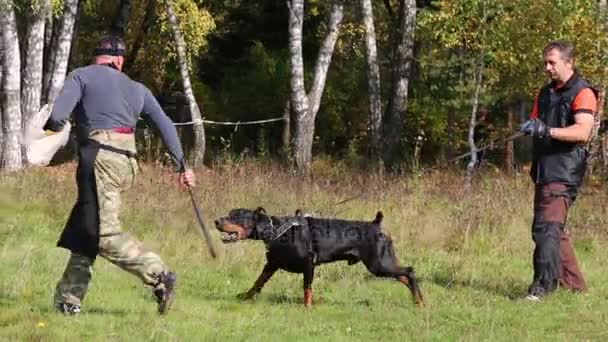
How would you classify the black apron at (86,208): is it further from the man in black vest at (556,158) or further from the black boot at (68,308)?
the man in black vest at (556,158)

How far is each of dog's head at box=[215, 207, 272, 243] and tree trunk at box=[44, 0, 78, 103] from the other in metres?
10.7

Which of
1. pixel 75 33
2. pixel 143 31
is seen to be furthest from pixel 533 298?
pixel 143 31

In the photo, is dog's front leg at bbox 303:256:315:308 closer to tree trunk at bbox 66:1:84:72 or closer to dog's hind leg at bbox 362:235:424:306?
dog's hind leg at bbox 362:235:424:306

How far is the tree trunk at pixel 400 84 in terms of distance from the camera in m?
23.2

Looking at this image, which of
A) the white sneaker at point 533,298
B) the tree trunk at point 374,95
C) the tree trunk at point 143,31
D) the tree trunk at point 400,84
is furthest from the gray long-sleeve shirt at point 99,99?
the tree trunk at point 143,31

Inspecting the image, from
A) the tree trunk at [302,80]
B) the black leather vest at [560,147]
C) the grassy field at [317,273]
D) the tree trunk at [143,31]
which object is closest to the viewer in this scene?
the grassy field at [317,273]

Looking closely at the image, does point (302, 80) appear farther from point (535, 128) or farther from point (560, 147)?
point (535, 128)

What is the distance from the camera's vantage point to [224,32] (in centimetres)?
3167

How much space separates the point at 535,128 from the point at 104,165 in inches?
131

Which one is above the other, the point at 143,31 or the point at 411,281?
the point at 143,31

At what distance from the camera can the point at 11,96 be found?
56.5ft

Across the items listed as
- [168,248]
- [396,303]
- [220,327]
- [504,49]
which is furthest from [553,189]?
[504,49]

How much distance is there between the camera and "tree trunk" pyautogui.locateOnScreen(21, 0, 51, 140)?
17.3m

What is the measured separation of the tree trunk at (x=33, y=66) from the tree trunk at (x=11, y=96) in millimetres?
258
